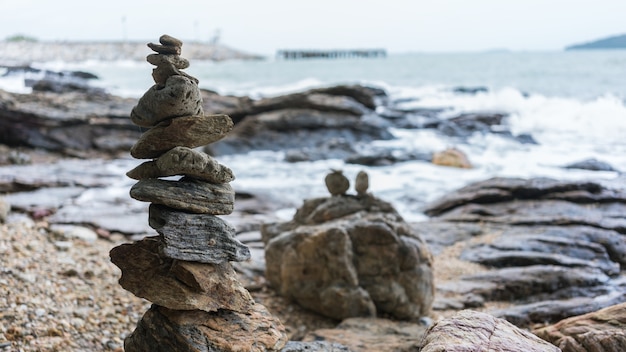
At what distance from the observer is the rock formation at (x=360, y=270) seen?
7.21 metres

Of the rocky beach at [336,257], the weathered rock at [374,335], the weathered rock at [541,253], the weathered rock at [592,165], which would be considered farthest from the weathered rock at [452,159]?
the weathered rock at [374,335]

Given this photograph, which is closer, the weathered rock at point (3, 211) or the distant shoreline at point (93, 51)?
the weathered rock at point (3, 211)

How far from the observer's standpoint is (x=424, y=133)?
88.9ft

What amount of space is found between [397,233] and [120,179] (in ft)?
33.2

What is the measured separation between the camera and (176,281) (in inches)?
176

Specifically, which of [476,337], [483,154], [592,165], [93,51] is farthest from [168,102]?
[93,51]

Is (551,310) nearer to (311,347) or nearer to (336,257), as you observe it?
(336,257)

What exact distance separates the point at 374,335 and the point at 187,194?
290 cm

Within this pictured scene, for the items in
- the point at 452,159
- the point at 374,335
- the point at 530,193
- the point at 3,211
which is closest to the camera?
the point at 374,335

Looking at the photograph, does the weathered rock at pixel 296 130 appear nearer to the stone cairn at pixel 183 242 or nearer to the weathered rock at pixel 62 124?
the weathered rock at pixel 62 124

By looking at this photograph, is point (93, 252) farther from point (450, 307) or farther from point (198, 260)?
point (450, 307)

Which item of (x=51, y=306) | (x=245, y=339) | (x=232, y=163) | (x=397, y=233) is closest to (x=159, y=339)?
(x=245, y=339)

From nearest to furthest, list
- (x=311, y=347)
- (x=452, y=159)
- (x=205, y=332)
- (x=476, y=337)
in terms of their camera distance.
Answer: (x=476, y=337) < (x=205, y=332) < (x=311, y=347) < (x=452, y=159)

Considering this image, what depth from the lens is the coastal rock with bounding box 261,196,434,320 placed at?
7.21 m
